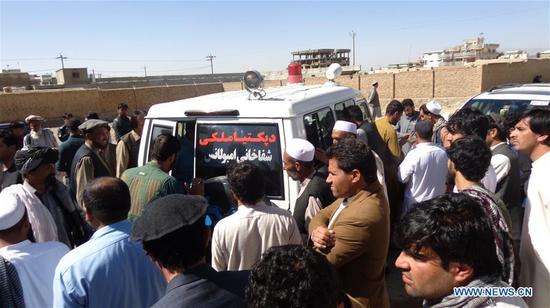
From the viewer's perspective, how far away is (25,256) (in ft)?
6.86

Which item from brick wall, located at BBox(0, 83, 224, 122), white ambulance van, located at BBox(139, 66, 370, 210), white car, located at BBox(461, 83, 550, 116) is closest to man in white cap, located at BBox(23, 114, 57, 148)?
white ambulance van, located at BBox(139, 66, 370, 210)

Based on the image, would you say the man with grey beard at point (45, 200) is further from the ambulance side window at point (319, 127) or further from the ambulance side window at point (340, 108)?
the ambulance side window at point (340, 108)

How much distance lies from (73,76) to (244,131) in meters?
49.0

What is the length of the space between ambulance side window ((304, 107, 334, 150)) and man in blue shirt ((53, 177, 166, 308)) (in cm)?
183

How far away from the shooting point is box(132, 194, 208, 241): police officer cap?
1508 millimetres

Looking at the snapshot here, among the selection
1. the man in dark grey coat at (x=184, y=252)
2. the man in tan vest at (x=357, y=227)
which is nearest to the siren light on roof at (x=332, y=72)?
the man in tan vest at (x=357, y=227)

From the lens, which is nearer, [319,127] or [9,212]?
[9,212]

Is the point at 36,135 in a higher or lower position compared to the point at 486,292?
lower

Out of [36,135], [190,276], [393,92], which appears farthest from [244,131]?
[393,92]

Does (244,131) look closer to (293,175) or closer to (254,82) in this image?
(293,175)

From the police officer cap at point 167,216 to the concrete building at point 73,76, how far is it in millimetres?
48942

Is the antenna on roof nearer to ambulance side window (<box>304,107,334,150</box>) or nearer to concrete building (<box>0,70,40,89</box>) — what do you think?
ambulance side window (<box>304,107,334,150</box>)

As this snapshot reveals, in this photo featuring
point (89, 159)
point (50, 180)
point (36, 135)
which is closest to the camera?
point (50, 180)

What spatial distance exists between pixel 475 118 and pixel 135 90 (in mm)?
29575
